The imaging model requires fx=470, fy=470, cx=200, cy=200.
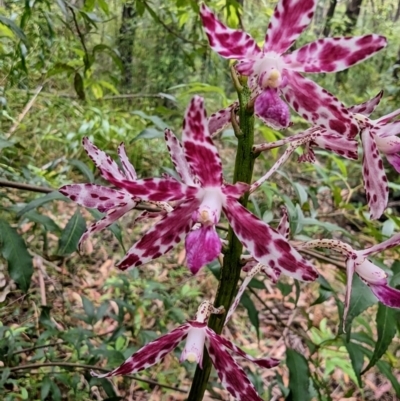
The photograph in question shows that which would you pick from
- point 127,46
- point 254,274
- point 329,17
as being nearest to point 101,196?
point 254,274

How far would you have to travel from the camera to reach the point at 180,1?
1258 millimetres

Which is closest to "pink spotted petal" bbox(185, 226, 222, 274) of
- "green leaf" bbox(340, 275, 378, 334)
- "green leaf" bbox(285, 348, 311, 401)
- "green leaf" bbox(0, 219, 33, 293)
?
"green leaf" bbox(340, 275, 378, 334)

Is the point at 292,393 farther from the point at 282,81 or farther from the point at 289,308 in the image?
the point at 289,308

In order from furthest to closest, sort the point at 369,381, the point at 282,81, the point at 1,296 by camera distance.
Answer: the point at 369,381 < the point at 1,296 < the point at 282,81

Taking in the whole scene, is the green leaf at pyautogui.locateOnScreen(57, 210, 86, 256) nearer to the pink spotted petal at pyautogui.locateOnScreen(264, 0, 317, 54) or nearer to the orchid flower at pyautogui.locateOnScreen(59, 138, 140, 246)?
the orchid flower at pyautogui.locateOnScreen(59, 138, 140, 246)

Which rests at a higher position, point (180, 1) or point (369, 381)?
point (180, 1)

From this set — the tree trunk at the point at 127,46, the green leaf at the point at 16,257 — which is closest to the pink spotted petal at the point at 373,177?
the green leaf at the point at 16,257

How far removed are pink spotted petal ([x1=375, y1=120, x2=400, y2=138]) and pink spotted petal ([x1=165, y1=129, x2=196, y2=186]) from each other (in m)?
0.23

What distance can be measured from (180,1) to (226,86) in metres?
3.49

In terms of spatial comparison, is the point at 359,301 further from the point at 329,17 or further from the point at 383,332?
→ the point at 329,17

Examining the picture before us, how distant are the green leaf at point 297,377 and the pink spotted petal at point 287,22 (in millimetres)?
675

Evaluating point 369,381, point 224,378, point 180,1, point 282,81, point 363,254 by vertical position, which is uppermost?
point 180,1

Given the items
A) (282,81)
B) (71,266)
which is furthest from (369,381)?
(282,81)

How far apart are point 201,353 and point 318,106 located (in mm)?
321
